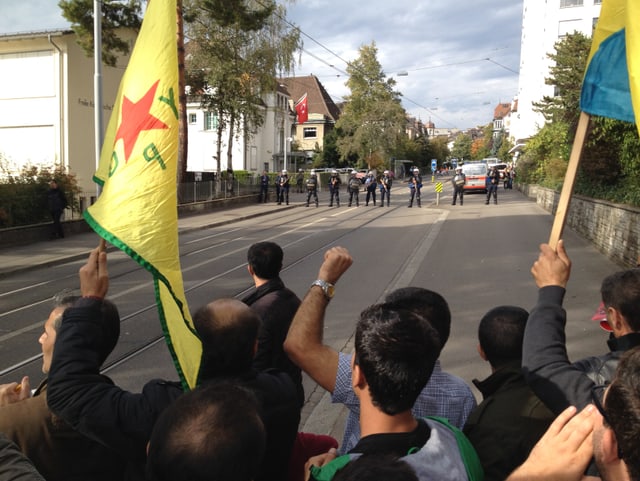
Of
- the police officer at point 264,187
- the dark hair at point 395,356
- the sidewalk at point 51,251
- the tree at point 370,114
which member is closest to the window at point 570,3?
the tree at point 370,114

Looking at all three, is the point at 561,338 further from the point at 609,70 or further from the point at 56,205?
the point at 56,205

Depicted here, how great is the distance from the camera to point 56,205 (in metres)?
16.3

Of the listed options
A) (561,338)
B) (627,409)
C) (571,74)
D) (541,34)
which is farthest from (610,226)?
(541,34)

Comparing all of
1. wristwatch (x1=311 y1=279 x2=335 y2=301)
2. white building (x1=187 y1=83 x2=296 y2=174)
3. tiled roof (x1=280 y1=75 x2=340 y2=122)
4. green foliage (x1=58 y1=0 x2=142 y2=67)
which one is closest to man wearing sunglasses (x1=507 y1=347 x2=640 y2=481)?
wristwatch (x1=311 y1=279 x2=335 y2=301)

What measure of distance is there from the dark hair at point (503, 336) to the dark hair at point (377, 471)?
1.51 m

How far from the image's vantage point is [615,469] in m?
1.47

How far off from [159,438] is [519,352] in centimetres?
179

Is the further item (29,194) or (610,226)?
(29,194)

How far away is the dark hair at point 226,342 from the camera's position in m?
2.29

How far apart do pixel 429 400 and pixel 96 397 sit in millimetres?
1293

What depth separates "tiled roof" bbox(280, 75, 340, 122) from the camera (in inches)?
3027

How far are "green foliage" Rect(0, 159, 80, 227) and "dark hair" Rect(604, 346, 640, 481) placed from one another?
53.8ft

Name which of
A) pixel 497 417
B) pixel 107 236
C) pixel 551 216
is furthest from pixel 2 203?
pixel 551 216

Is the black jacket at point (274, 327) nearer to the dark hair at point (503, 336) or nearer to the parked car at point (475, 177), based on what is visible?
the dark hair at point (503, 336)
